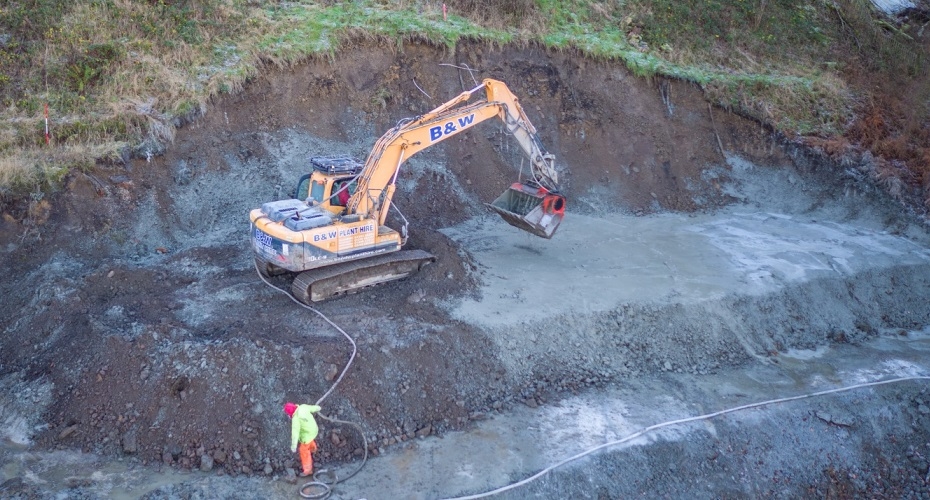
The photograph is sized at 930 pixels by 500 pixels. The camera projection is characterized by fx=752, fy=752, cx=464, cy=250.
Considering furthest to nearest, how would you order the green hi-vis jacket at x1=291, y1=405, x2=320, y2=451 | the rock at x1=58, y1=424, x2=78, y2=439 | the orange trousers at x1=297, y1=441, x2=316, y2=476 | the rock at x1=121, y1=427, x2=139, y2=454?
1. the rock at x1=58, y1=424, x2=78, y2=439
2. the rock at x1=121, y1=427, x2=139, y2=454
3. the orange trousers at x1=297, y1=441, x2=316, y2=476
4. the green hi-vis jacket at x1=291, y1=405, x2=320, y2=451

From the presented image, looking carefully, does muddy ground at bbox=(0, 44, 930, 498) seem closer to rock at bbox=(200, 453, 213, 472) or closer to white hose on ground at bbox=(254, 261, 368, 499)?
white hose on ground at bbox=(254, 261, 368, 499)

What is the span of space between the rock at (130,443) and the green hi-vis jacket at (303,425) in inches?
75.8

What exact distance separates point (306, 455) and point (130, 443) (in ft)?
6.81

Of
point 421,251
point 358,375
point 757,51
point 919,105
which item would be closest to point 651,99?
point 757,51

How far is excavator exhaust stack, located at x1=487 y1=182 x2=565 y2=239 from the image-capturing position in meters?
12.7

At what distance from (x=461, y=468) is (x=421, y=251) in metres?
4.40

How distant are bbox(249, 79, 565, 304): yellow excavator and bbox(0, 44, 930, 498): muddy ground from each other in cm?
43

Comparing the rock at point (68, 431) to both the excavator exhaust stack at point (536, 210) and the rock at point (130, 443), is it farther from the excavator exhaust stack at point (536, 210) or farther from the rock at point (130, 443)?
the excavator exhaust stack at point (536, 210)

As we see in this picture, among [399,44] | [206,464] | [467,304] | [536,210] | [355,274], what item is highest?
[399,44]

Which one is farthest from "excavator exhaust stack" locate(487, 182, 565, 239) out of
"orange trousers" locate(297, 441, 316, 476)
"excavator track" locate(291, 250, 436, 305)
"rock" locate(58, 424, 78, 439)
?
"rock" locate(58, 424, 78, 439)

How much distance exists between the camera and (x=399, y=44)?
674 inches

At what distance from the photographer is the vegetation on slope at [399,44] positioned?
14125 mm

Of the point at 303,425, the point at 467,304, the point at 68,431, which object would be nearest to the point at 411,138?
the point at 467,304

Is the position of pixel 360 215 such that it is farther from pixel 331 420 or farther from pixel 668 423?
pixel 668 423
